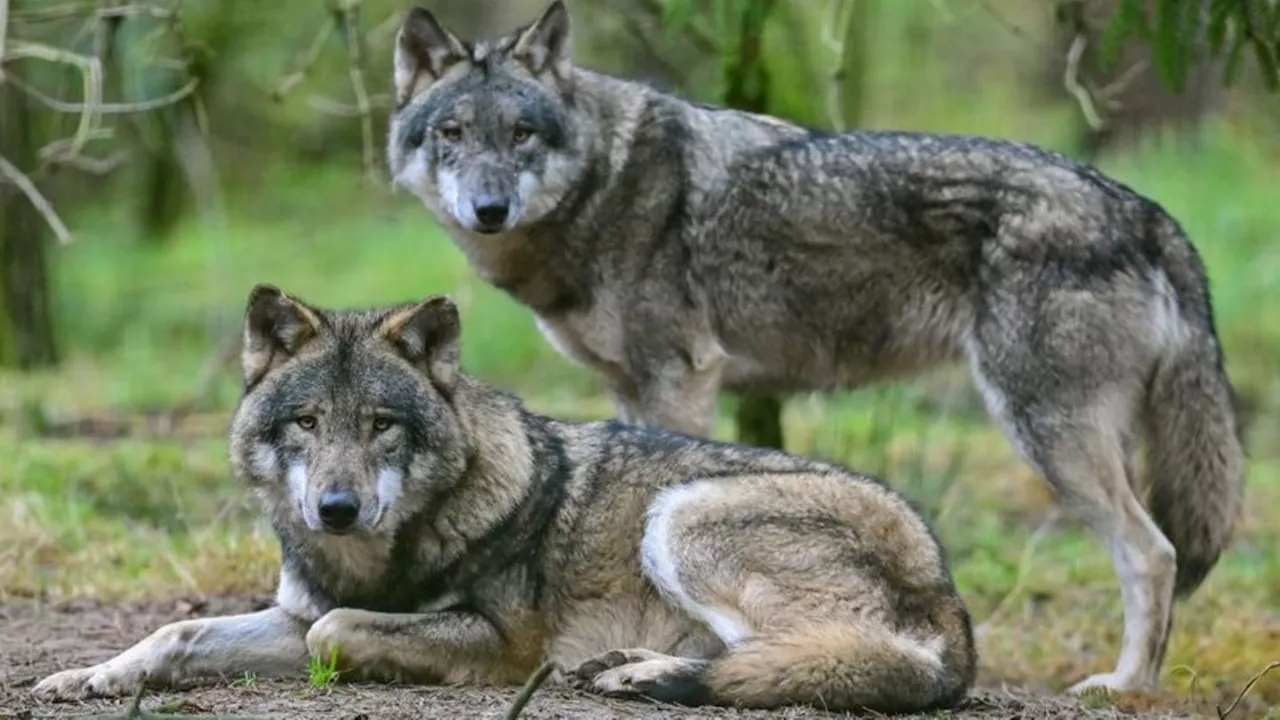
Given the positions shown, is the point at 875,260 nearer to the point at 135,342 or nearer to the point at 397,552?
the point at 397,552

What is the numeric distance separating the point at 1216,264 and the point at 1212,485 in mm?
8521

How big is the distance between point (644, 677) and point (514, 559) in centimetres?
72

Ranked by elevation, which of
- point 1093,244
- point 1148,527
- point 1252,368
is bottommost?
point 1252,368

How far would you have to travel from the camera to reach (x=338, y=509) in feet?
16.9

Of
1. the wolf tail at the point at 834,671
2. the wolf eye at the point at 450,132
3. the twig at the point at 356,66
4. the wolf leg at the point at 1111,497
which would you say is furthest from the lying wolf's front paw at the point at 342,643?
the twig at the point at 356,66

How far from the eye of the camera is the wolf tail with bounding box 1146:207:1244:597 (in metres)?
A: 7.38

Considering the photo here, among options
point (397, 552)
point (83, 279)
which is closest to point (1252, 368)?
point (397, 552)

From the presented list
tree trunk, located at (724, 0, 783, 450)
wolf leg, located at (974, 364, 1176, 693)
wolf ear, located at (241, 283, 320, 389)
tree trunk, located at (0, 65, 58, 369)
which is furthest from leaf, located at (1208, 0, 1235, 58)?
tree trunk, located at (0, 65, 58, 369)

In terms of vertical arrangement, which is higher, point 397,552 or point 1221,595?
point 397,552

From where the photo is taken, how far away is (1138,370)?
737cm

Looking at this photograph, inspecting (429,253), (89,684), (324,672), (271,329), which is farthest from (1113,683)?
(429,253)

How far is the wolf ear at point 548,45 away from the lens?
25.8 feet

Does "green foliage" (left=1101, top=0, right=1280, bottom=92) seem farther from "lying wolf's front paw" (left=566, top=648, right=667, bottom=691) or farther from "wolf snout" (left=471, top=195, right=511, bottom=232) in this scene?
"lying wolf's front paw" (left=566, top=648, right=667, bottom=691)

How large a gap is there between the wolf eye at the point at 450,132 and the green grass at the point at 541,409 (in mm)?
2015
